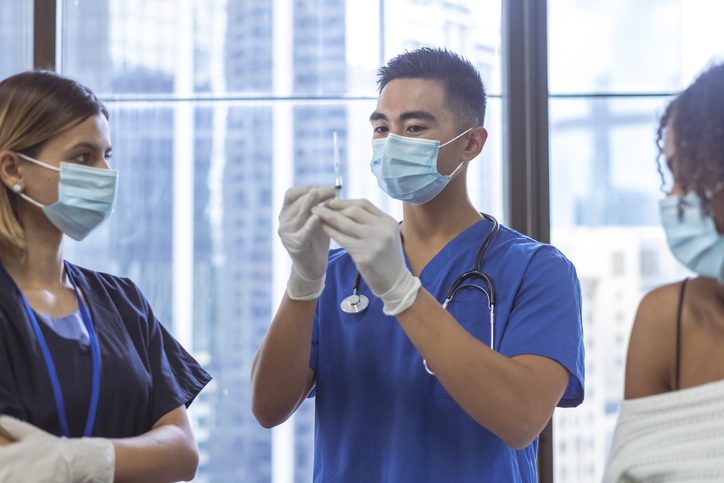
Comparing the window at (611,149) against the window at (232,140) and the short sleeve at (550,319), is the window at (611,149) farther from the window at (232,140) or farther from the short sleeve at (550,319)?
the short sleeve at (550,319)

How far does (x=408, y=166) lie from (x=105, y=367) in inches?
25.8

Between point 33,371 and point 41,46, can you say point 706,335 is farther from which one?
point 41,46

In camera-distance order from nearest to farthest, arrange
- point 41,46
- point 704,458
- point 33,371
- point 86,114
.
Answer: point 704,458, point 33,371, point 86,114, point 41,46

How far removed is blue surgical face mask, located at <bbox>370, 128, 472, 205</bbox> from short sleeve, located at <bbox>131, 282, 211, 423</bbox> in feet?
1.68

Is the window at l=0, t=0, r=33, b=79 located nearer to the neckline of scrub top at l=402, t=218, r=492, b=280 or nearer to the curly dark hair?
the neckline of scrub top at l=402, t=218, r=492, b=280

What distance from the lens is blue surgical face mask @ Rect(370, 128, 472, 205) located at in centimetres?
163

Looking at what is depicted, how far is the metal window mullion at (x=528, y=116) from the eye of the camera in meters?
2.45

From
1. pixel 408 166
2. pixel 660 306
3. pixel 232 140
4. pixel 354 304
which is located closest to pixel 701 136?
pixel 660 306

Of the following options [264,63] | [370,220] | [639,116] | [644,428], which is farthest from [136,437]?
[639,116]

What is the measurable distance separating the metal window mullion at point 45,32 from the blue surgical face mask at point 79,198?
1.04 metres

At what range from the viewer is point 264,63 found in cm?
254

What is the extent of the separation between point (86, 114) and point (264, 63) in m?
1.06

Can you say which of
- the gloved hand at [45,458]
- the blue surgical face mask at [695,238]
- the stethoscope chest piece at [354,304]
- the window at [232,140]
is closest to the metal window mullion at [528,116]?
the window at [232,140]

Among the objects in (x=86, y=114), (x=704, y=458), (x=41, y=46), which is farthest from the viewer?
(x=41, y=46)
